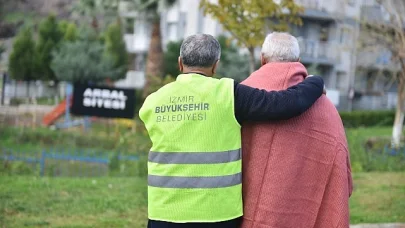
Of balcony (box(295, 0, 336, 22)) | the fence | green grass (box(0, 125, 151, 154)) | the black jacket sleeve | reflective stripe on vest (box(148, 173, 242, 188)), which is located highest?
balcony (box(295, 0, 336, 22))

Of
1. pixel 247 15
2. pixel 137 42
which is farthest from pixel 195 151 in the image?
pixel 137 42

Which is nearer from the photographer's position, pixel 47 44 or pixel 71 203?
pixel 71 203

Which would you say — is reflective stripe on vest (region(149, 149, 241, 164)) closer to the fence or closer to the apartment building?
the fence

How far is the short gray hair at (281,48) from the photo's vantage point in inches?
165

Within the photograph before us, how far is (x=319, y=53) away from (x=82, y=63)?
13.9m

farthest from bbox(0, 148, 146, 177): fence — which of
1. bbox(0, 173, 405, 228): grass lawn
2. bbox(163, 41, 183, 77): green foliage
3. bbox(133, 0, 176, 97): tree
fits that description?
bbox(163, 41, 183, 77): green foliage

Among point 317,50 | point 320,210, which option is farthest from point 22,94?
point 320,210

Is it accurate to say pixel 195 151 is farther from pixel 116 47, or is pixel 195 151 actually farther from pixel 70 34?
pixel 116 47

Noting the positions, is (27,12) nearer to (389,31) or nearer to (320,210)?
(389,31)

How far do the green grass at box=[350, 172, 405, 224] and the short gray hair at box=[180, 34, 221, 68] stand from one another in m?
4.80

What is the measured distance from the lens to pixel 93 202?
8.85 meters

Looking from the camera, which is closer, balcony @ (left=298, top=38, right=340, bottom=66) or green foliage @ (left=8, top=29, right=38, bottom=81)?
green foliage @ (left=8, top=29, right=38, bottom=81)

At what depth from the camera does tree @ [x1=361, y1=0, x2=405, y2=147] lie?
21.7 m

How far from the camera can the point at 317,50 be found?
4144cm
